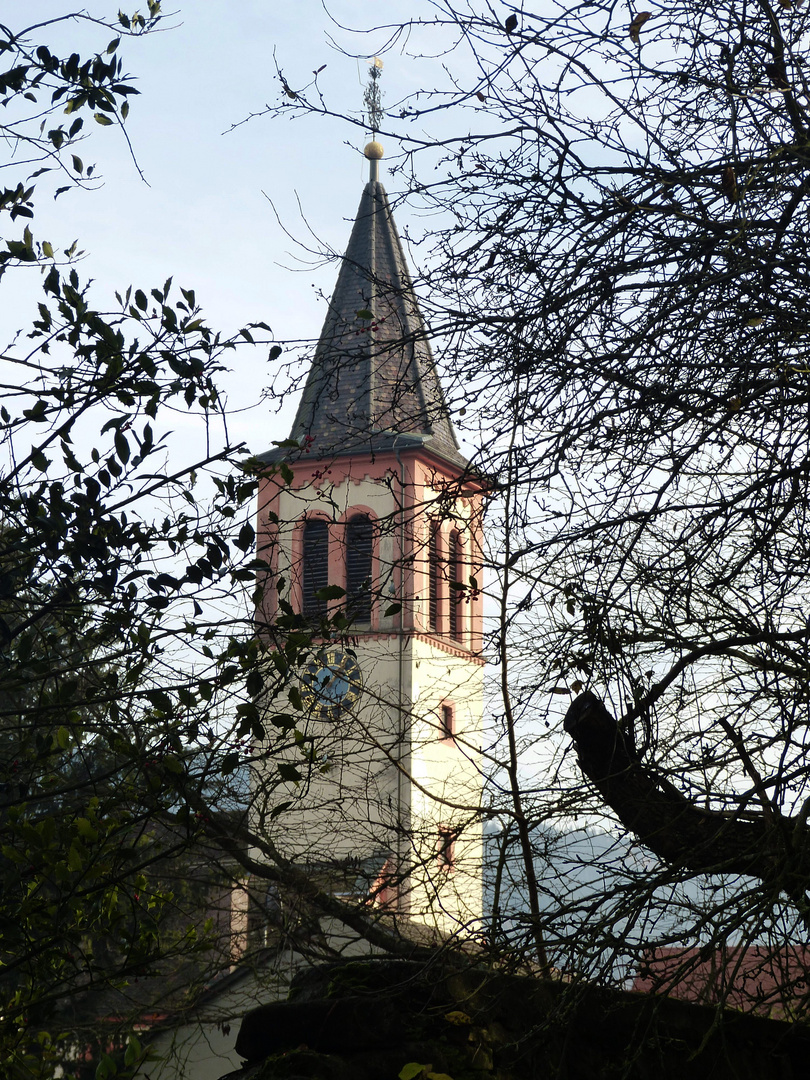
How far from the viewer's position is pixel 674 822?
4129mm

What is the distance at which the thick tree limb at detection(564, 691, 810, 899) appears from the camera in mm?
3789

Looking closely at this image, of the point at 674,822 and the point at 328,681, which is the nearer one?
the point at 674,822

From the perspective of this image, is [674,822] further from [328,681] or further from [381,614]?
[328,681]

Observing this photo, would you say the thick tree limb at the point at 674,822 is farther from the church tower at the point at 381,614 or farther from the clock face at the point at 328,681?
the clock face at the point at 328,681

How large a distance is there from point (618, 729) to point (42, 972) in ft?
6.27

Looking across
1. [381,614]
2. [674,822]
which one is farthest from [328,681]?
[674,822]

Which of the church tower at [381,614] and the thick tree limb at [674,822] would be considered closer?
the thick tree limb at [674,822]

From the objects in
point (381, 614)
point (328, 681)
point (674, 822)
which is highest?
point (381, 614)

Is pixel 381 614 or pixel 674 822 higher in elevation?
pixel 381 614

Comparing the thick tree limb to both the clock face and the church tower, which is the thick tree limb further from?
the clock face

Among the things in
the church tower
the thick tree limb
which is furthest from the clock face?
the thick tree limb

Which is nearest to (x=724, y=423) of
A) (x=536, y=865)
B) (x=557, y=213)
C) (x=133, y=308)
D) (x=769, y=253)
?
(x=769, y=253)

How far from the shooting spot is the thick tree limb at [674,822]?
3.79 meters

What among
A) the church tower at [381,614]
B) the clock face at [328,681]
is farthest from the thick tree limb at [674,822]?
the clock face at [328,681]
